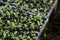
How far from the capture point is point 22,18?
2852mm

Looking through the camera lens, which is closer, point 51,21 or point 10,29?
point 10,29

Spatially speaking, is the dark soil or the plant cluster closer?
the plant cluster

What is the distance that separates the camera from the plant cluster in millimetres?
2471

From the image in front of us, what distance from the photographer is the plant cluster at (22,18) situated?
247 cm

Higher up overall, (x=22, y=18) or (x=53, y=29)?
(x=22, y=18)

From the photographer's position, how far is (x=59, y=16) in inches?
179

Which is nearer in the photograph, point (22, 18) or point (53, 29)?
point (22, 18)

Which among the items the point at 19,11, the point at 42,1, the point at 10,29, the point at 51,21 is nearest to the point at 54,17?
the point at 51,21

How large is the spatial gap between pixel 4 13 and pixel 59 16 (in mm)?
1988

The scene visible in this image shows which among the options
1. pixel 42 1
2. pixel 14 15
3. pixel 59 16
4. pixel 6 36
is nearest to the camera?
pixel 6 36

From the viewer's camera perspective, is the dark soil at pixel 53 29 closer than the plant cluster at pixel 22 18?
No

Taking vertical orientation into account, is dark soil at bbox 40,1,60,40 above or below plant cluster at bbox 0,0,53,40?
below

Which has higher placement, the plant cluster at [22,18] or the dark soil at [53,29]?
the plant cluster at [22,18]

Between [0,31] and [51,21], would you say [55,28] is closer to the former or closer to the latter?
[51,21]
